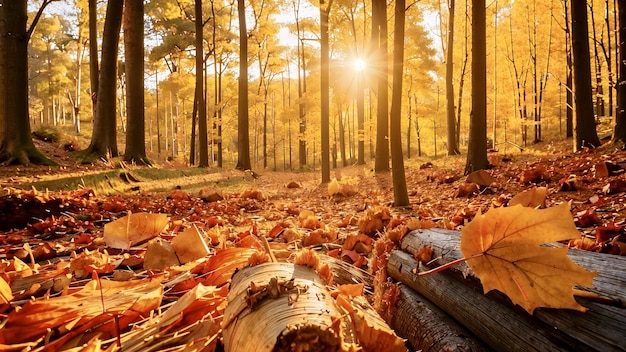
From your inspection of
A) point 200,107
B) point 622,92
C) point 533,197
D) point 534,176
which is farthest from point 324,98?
point 533,197

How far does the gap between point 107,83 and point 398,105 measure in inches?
320

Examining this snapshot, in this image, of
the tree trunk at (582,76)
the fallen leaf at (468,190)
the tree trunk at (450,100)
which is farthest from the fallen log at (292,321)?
the tree trunk at (450,100)

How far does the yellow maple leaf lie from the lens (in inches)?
33.5

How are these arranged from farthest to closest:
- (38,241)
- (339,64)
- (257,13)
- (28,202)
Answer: (339,64) < (257,13) < (28,202) < (38,241)

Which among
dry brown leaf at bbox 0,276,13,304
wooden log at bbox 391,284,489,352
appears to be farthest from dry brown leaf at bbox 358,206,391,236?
dry brown leaf at bbox 0,276,13,304

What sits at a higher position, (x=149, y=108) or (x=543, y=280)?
(x=149, y=108)

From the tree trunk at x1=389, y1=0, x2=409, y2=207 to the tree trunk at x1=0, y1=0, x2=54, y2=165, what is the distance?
7469 mm

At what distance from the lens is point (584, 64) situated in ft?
26.1

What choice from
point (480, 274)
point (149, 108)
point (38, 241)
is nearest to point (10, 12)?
point (38, 241)

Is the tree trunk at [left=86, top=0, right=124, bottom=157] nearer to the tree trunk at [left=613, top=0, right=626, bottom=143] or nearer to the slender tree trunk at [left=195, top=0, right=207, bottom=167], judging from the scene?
the slender tree trunk at [left=195, top=0, right=207, bottom=167]

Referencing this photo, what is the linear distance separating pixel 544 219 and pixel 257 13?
22407mm

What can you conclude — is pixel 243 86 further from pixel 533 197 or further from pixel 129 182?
pixel 533 197

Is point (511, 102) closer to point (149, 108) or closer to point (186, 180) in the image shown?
point (186, 180)

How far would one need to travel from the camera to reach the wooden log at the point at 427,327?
1192 millimetres
